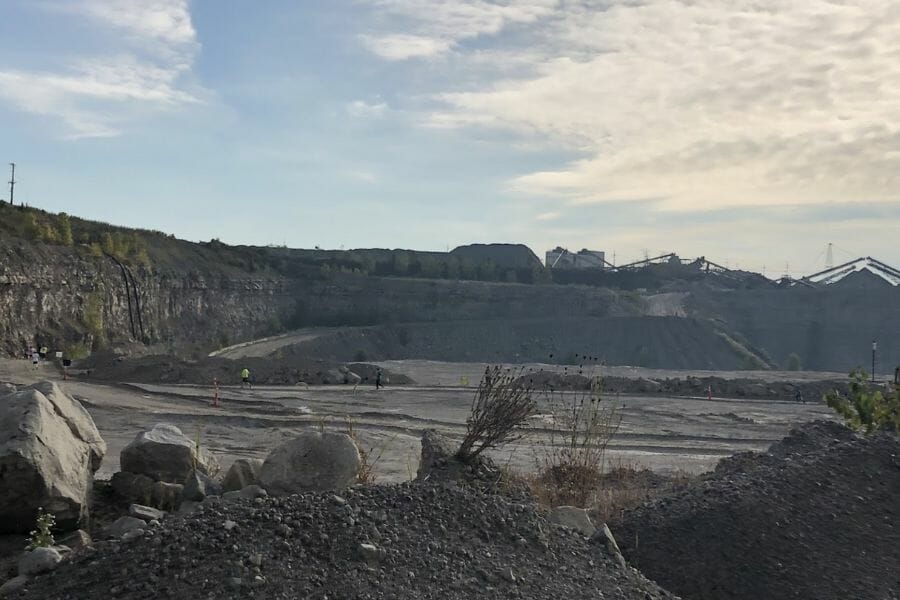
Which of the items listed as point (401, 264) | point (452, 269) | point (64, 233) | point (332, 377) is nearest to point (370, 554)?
point (332, 377)

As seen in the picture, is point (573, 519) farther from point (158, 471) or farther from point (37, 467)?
point (37, 467)

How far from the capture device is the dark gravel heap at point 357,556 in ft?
14.5

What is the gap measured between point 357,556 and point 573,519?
2.72 meters

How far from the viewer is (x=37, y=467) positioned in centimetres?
618

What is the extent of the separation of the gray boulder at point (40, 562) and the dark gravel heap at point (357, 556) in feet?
0.63

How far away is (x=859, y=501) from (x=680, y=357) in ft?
228

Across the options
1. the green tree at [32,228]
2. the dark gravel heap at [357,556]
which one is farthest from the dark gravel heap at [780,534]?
the green tree at [32,228]

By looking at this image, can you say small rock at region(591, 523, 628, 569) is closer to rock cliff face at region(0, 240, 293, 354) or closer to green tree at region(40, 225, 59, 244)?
rock cliff face at region(0, 240, 293, 354)

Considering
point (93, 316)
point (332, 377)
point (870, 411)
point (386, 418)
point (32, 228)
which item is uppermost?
point (32, 228)

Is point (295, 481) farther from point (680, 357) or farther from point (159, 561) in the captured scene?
point (680, 357)

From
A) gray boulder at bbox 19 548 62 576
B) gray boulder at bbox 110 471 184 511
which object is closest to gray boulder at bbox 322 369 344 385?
gray boulder at bbox 110 471 184 511

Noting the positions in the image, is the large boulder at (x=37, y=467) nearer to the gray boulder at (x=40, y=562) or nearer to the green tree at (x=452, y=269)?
the gray boulder at (x=40, y=562)

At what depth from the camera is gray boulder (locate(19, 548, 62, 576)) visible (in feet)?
16.2

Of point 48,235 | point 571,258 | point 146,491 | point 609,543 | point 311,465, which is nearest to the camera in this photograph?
point 609,543
